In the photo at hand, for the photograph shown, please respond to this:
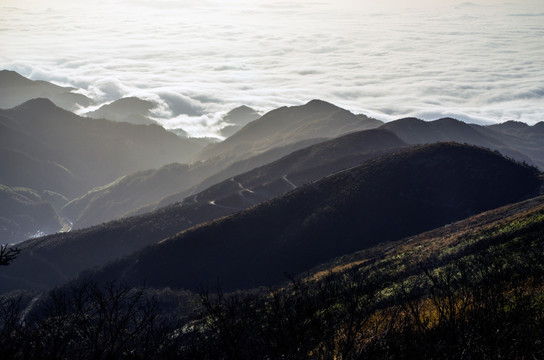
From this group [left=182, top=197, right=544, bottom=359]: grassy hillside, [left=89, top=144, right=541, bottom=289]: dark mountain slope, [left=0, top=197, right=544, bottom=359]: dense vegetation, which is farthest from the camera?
[left=89, top=144, right=541, bottom=289]: dark mountain slope

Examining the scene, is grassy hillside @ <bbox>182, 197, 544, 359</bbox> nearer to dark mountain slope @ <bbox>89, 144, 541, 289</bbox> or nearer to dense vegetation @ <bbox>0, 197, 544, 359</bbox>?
dense vegetation @ <bbox>0, 197, 544, 359</bbox>

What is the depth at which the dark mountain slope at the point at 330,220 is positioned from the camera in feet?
484

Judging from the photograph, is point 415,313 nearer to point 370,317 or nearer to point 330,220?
point 370,317

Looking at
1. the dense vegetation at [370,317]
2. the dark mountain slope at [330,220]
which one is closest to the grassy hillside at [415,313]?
the dense vegetation at [370,317]

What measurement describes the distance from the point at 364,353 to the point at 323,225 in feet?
446

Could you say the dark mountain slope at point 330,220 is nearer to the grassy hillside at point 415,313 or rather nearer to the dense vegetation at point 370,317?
the dense vegetation at point 370,317

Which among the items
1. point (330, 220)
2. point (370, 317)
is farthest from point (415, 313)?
point (330, 220)

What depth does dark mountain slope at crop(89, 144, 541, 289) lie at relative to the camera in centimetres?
14738

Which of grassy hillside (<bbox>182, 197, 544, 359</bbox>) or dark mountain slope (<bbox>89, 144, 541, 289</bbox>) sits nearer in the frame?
grassy hillside (<bbox>182, 197, 544, 359</bbox>)

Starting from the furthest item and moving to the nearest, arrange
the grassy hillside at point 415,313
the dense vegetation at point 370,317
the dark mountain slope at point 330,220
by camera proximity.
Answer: the dark mountain slope at point 330,220
the dense vegetation at point 370,317
the grassy hillside at point 415,313

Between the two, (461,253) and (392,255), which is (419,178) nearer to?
(392,255)

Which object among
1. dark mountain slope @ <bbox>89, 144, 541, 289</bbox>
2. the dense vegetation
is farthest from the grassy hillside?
dark mountain slope @ <bbox>89, 144, 541, 289</bbox>

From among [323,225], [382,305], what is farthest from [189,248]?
[382,305]

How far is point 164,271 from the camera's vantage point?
15200 centimetres
